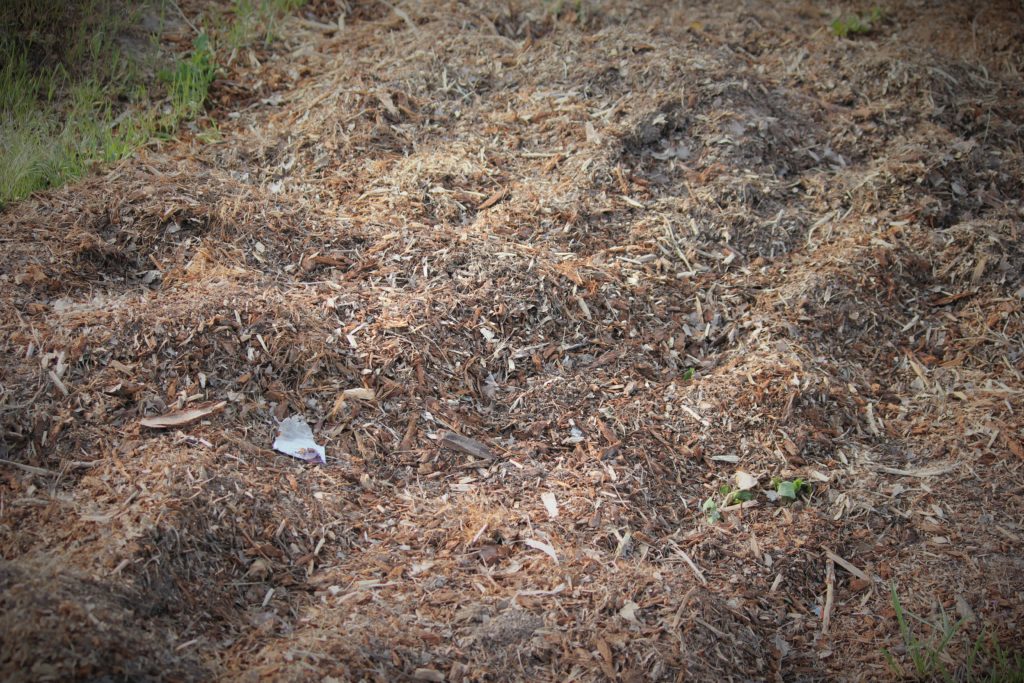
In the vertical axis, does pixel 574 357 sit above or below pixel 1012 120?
below

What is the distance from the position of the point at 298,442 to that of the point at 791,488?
1.63 metres

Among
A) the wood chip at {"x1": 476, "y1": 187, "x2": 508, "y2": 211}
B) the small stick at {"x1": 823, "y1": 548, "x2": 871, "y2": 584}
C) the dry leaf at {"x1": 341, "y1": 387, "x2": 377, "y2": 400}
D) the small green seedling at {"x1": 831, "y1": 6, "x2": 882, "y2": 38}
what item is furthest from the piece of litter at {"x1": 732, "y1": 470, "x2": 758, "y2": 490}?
the small green seedling at {"x1": 831, "y1": 6, "x2": 882, "y2": 38}

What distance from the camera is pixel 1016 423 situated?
9.76 feet

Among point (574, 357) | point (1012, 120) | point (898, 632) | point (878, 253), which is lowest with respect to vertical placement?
point (898, 632)

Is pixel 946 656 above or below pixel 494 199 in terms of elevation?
below

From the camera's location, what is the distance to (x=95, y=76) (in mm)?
4027

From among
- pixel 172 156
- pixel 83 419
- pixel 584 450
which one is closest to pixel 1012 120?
pixel 584 450

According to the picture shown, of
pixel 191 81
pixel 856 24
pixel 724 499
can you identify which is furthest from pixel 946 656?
pixel 191 81

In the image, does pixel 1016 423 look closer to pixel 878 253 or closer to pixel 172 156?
pixel 878 253

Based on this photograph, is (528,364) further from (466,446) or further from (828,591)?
(828,591)

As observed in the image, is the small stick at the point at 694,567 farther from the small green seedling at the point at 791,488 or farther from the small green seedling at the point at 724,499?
the small green seedling at the point at 791,488

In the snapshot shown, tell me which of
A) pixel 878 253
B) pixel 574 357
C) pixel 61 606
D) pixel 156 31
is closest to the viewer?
pixel 61 606

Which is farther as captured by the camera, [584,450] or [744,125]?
[744,125]

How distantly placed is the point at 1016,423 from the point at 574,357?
5.26 feet
